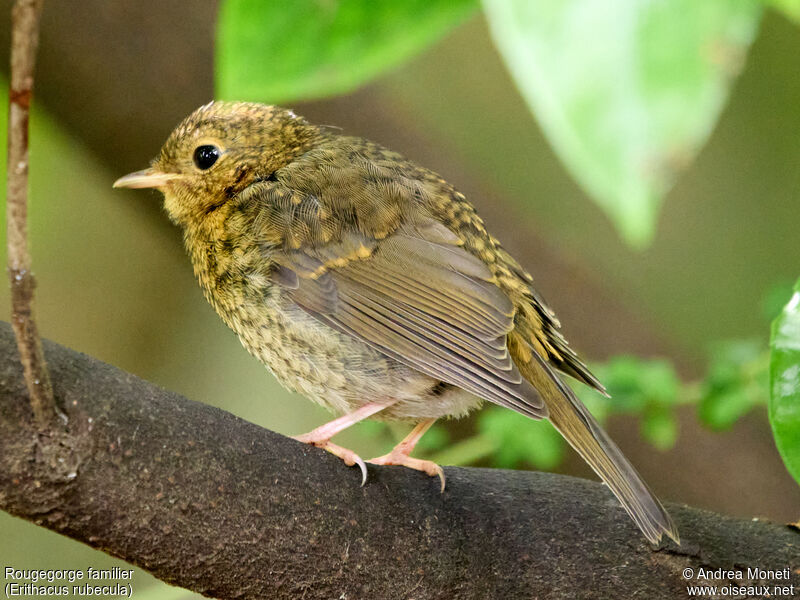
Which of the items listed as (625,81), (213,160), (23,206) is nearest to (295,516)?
(23,206)

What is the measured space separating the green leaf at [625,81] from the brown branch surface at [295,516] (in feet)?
3.42

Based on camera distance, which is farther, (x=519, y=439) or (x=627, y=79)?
(x=519, y=439)

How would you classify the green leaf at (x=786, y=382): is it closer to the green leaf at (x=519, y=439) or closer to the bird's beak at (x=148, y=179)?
the green leaf at (x=519, y=439)

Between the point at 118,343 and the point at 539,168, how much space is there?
94.9 inches

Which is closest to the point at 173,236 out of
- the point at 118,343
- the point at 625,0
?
the point at 118,343

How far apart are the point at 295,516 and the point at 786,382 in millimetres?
853

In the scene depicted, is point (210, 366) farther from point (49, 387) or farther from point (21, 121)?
point (21, 121)

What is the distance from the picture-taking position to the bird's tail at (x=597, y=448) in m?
1.85

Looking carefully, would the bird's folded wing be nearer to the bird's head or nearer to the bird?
the bird

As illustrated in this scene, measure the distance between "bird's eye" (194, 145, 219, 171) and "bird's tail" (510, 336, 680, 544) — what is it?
3.41 ft

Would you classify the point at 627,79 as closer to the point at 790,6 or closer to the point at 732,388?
the point at 790,6

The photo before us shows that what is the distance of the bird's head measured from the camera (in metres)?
2.66

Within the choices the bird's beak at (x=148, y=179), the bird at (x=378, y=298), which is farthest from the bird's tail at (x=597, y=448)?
the bird's beak at (x=148, y=179)

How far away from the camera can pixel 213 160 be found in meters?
2.68
